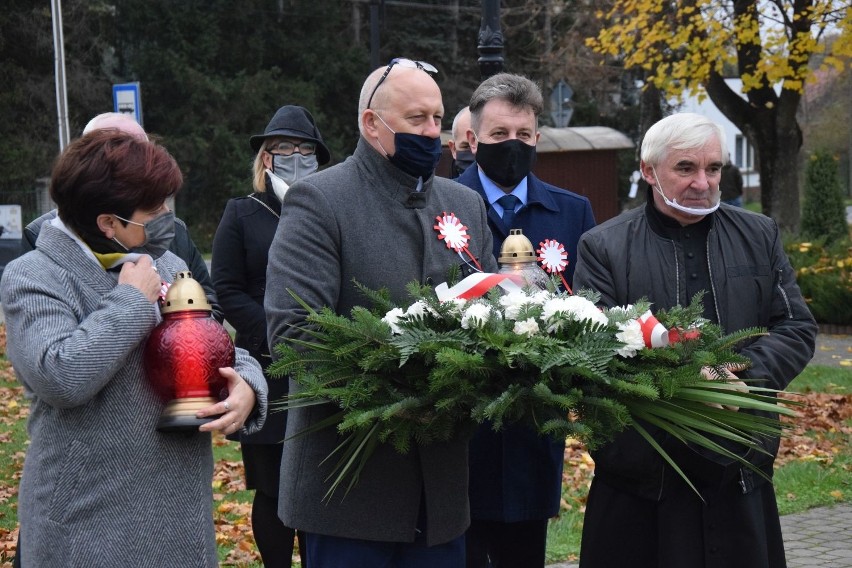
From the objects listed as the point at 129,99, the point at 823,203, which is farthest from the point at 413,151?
the point at 823,203

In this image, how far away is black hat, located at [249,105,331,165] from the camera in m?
5.76

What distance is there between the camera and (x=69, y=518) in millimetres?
3105

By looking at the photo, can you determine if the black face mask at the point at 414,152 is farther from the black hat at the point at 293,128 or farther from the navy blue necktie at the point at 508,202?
the black hat at the point at 293,128

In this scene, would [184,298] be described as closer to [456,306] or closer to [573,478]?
[456,306]

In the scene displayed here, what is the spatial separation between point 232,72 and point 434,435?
38077 millimetres

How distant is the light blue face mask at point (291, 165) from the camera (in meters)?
5.75

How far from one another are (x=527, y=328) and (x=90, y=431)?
1.20 m

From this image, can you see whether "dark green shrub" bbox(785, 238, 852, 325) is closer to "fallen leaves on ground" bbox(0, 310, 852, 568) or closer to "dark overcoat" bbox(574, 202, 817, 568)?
"fallen leaves on ground" bbox(0, 310, 852, 568)

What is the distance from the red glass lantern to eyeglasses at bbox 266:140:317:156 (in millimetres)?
2662

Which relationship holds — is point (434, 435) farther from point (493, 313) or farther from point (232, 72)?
point (232, 72)

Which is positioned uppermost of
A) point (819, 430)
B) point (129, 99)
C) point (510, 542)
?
point (129, 99)

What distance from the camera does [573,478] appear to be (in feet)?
26.8

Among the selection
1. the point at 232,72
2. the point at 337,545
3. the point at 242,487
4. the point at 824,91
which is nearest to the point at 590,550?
the point at 337,545

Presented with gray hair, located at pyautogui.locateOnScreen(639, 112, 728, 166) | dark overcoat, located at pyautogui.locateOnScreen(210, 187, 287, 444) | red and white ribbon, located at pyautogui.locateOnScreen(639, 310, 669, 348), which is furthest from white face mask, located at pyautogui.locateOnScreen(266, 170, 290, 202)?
red and white ribbon, located at pyautogui.locateOnScreen(639, 310, 669, 348)
